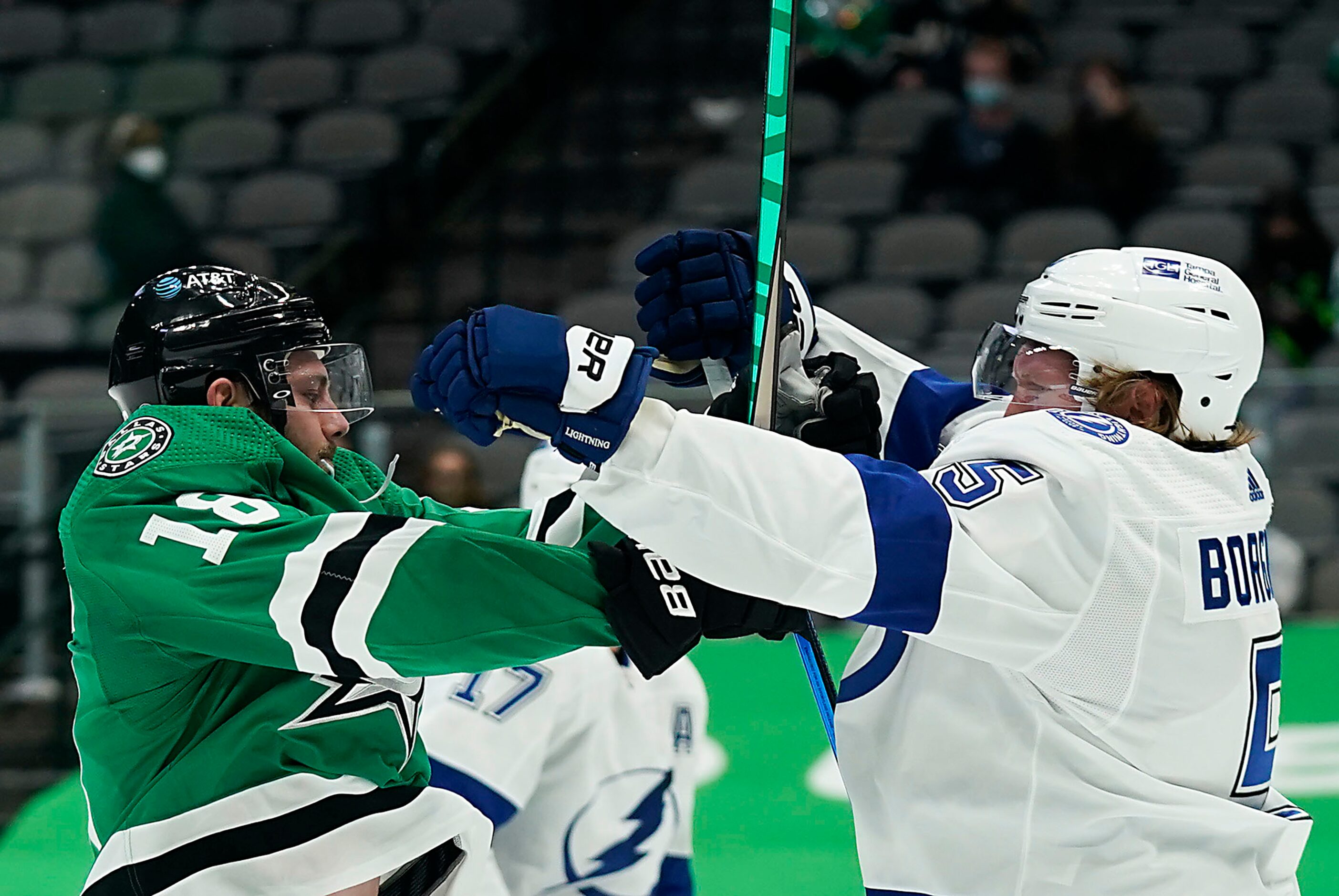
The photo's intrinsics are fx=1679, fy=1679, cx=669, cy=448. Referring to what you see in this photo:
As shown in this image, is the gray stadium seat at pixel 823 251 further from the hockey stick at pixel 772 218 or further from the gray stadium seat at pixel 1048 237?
the hockey stick at pixel 772 218

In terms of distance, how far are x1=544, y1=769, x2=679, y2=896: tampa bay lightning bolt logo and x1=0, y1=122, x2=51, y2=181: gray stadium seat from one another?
607 centimetres

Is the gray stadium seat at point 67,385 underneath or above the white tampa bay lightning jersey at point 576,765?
underneath

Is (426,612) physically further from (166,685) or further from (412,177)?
(412,177)

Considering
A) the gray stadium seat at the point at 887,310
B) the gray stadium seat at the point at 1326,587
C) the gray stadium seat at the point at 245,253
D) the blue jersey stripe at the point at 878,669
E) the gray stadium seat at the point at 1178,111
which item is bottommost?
the gray stadium seat at the point at 1326,587

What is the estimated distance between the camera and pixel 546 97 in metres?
8.55

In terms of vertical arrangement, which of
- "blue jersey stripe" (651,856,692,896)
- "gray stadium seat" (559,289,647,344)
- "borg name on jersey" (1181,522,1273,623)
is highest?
"borg name on jersey" (1181,522,1273,623)

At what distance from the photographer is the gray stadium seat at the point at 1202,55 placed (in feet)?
25.3

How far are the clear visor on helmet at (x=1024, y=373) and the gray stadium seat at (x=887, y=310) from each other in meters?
3.83

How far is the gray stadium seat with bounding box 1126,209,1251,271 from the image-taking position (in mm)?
6562

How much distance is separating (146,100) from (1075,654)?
23.6 feet

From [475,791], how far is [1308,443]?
331cm

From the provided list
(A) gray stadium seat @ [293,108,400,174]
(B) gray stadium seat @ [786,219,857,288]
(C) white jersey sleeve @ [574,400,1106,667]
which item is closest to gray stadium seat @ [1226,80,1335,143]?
(B) gray stadium seat @ [786,219,857,288]

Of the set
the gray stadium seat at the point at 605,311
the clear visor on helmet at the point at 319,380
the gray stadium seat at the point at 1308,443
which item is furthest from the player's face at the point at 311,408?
the gray stadium seat at the point at 605,311

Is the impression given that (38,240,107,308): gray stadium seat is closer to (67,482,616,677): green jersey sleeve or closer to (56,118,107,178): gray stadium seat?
(56,118,107,178): gray stadium seat
